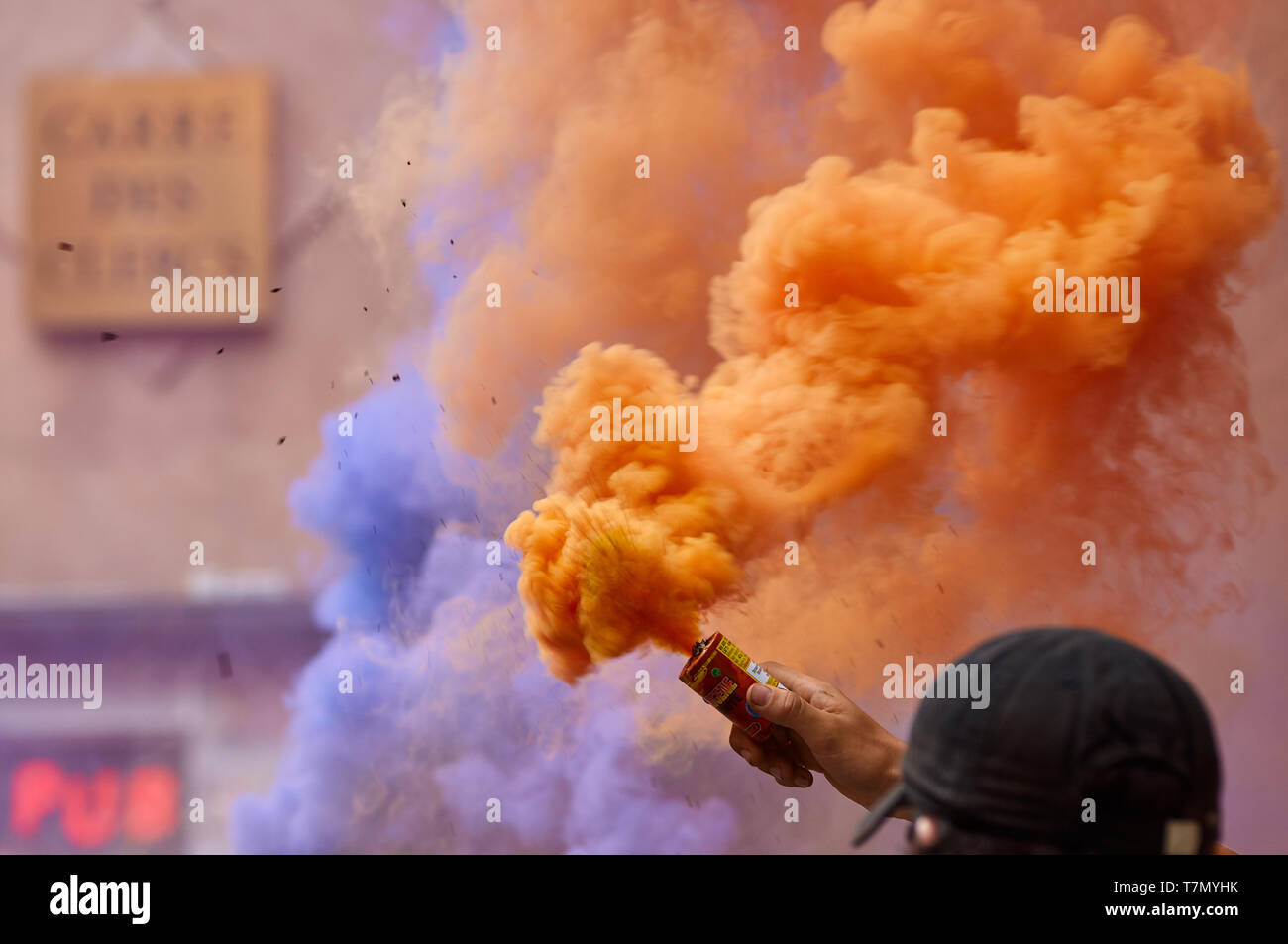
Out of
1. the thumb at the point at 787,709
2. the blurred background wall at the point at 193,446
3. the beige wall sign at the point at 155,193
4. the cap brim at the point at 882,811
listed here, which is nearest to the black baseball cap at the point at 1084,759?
the cap brim at the point at 882,811

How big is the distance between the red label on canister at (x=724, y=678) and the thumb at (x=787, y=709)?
45mm

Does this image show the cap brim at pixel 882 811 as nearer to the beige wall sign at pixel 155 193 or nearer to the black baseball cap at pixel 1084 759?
the black baseball cap at pixel 1084 759

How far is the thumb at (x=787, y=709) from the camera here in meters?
2.28

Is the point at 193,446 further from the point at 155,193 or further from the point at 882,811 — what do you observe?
the point at 882,811

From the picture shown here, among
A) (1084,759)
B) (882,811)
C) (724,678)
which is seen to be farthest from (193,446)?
(1084,759)

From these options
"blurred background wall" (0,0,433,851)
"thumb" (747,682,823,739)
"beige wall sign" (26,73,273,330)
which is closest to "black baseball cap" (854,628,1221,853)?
"thumb" (747,682,823,739)

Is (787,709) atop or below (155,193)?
below

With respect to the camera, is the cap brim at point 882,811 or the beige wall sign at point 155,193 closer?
the cap brim at point 882,811

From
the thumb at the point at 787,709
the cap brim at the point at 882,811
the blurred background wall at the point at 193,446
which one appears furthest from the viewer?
the blurred background wall at the point at 193,446

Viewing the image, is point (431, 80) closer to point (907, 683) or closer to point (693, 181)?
point (693, 181)

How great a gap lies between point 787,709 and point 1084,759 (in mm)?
1334

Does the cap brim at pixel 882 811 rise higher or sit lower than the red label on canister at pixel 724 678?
lower

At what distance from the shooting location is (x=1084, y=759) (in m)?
0.98

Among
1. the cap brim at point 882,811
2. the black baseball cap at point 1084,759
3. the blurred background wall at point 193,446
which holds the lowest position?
the cap brim at point 882,811
